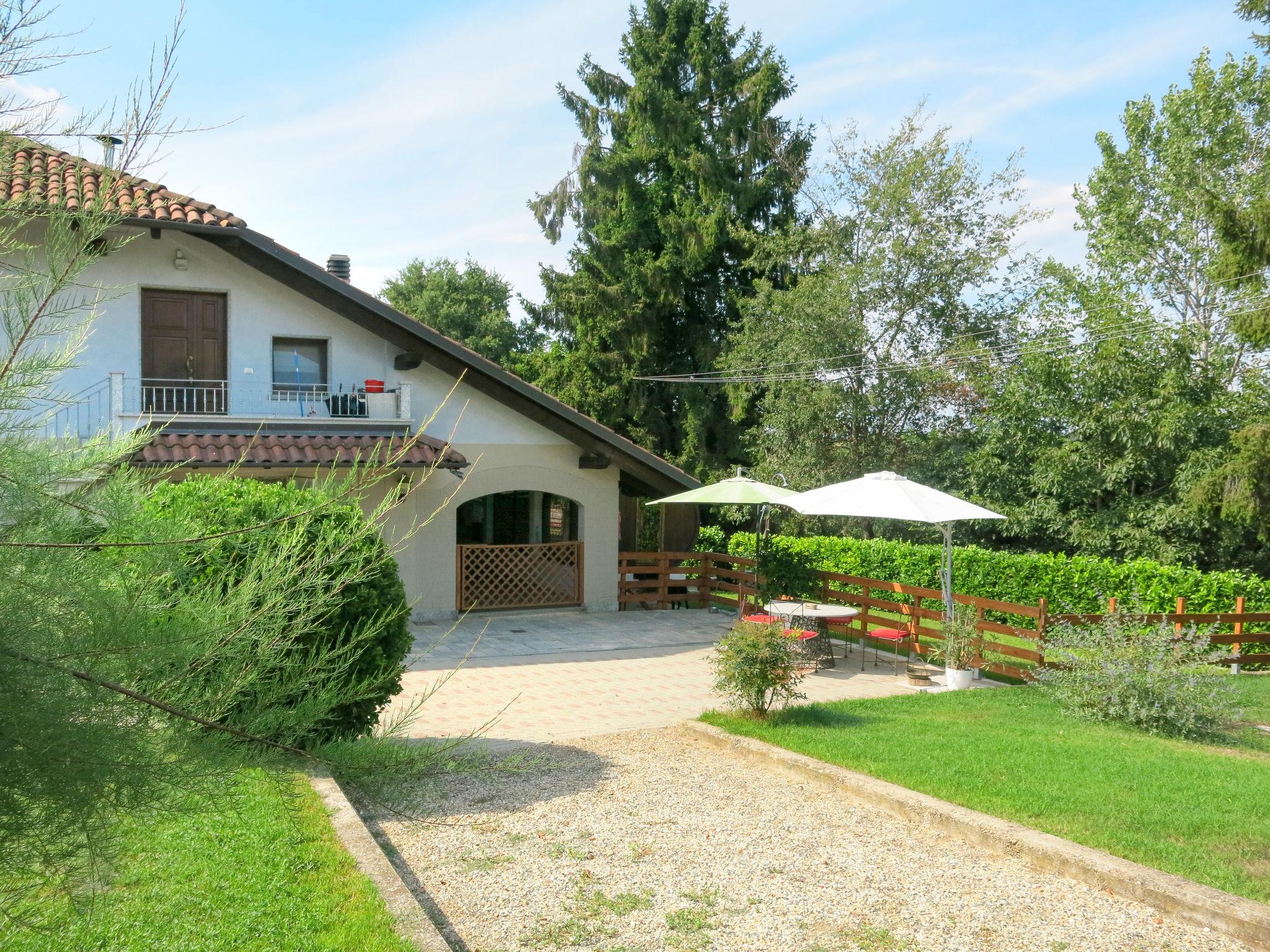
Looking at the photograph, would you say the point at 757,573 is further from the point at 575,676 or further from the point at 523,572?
the point at 575,676

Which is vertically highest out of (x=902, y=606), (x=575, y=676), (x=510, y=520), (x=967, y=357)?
(x=967, y=357)

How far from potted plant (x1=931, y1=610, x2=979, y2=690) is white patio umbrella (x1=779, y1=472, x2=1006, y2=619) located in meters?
0.48

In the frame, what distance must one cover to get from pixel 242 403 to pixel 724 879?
1244cm

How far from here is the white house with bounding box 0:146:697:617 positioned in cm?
1421

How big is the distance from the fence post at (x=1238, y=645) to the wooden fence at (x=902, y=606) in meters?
0.01

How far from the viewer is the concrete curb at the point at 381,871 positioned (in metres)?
4.40

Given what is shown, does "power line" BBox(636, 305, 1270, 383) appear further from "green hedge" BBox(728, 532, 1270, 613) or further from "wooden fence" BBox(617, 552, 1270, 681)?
"wooden fence" BBox(617, 552, 1270, 681)

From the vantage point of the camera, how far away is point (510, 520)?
72.7 feet

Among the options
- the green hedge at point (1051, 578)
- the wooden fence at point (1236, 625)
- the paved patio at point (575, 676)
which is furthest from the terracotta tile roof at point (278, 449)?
the wooden fence at point (1236, 625)

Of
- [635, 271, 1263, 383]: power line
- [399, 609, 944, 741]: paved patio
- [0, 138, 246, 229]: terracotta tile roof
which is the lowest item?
[399, 609, 944, 741]: paved patio

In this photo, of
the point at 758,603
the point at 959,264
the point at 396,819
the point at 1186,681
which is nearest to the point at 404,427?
the point at 758,603

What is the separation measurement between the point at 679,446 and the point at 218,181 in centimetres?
2842

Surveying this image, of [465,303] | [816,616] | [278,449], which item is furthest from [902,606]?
[465,303]

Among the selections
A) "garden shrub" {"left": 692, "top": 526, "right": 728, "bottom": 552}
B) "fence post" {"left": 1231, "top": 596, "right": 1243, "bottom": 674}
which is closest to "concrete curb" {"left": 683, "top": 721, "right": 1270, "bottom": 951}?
"fence post" {"left": 1231, "top": 596, "right": 1243, "bottom": 674}
